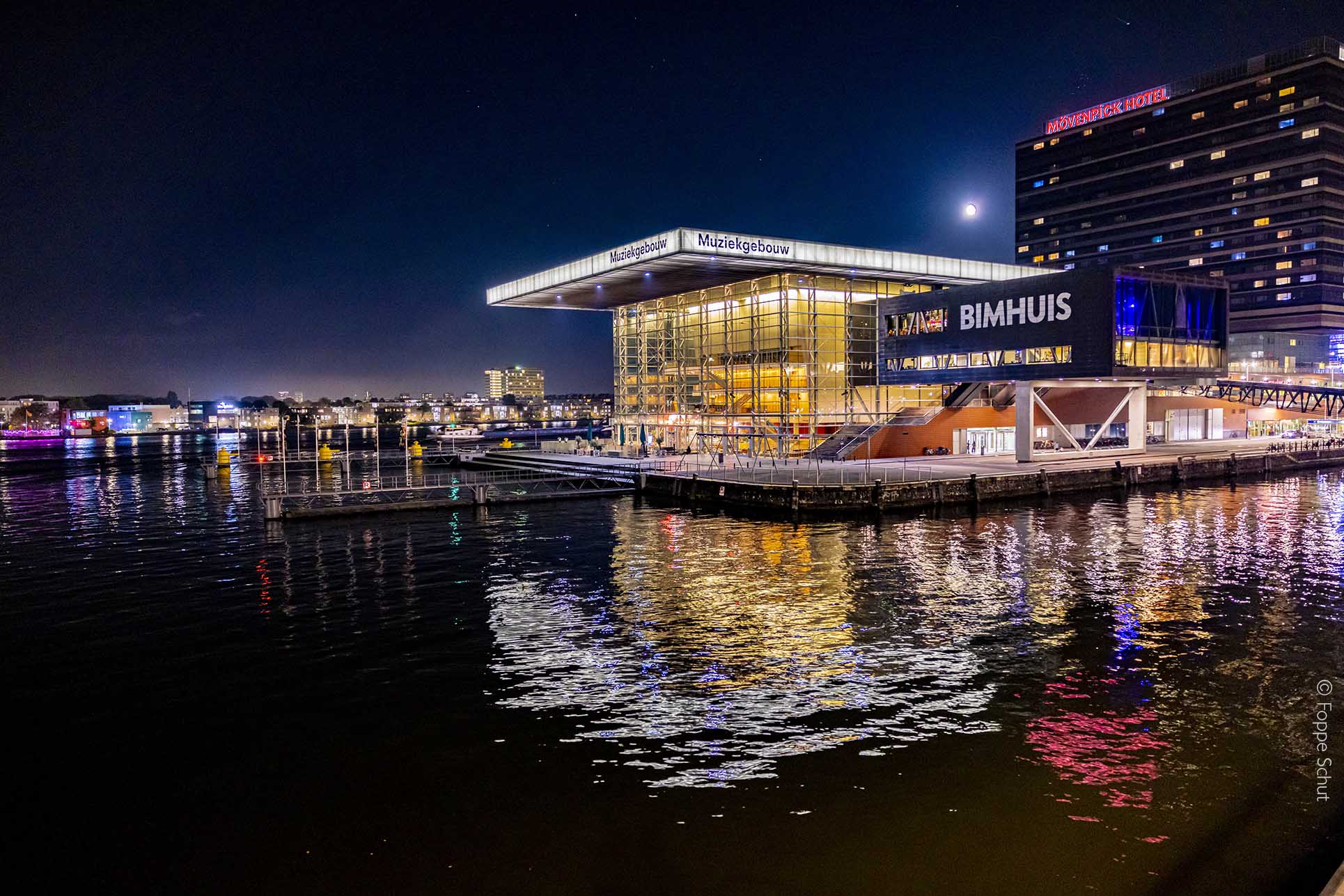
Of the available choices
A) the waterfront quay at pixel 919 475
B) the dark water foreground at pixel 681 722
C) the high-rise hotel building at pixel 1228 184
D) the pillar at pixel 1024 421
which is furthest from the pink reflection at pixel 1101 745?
the high-rise hotel building at pixel 1228 184

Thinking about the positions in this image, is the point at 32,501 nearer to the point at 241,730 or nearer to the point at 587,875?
the point at 241,730

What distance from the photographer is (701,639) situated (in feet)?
65.1

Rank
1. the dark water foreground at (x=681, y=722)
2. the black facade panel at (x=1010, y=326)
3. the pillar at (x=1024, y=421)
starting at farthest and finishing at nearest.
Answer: the pillar at (x=1024, y=421) → the black facade panel at (x=1010, y=326) → the dark water foreground at (x=681, y=722)

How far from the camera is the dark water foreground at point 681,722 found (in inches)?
410

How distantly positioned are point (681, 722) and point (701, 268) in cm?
4538

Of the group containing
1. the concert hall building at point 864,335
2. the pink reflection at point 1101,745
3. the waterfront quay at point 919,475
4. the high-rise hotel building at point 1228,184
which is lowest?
the pink reflection at point 1101,745

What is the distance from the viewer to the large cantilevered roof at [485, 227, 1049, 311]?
173 feet

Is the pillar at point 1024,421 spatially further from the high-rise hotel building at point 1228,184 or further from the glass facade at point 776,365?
the high-rise hotel building at point 1228,184

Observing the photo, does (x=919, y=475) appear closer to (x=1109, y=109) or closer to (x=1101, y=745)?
(x=1101, y=745)

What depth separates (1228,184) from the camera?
151 meters

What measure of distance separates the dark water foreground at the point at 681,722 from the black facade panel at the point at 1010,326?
73.8 feet

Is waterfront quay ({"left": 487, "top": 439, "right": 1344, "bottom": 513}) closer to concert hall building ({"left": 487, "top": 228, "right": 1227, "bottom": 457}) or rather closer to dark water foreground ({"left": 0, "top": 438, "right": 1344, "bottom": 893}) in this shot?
concert hall building ({"left": 487, "top": 228, "right": 1227, "bottom": 457})

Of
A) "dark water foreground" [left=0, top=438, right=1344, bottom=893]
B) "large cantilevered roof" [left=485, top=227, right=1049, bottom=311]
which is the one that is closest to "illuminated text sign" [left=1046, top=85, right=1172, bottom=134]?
"large cantilevered roof" [left=485, top=227, right=1049, bottom=311]

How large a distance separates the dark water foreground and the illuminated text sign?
167 metres
